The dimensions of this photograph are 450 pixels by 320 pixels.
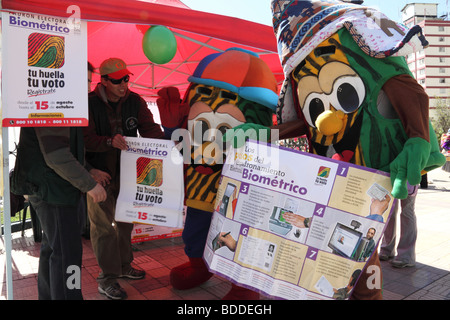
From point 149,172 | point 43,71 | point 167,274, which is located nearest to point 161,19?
point 43,71

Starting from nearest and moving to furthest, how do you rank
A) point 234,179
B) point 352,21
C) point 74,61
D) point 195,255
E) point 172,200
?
point 352,21 < point 234,179 < point 74,61 < point 172,200 < point 195,255

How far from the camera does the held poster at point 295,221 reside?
181cm

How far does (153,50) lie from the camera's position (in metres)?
2.51

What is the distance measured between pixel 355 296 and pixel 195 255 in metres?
1.36

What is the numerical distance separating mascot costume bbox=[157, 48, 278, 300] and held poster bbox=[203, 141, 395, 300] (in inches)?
19.3

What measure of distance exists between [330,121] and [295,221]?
24.6 inches

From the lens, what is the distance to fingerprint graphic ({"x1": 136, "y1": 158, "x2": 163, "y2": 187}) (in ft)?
8.93

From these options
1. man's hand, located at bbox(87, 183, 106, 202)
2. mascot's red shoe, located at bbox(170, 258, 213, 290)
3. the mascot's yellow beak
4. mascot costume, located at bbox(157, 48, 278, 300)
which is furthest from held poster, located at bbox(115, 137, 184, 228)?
the mascot's yellow beak

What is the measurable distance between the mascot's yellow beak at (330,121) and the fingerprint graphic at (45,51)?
172 centimetres

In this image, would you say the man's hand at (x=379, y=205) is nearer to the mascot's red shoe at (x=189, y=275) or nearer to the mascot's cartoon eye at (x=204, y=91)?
the mascot's cartoon eye at (x=204, y=91)

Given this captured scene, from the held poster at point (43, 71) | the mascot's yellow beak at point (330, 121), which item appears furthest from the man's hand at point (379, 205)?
the held poster at point (43, 71)

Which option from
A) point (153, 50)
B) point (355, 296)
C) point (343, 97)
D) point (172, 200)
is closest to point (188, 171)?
point (172, 200)

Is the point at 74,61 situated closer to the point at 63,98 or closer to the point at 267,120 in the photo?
the point at 63,98

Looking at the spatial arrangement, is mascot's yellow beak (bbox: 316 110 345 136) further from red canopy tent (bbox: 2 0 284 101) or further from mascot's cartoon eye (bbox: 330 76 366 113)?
red canopy tent (bbox: 2 0 284 101)
